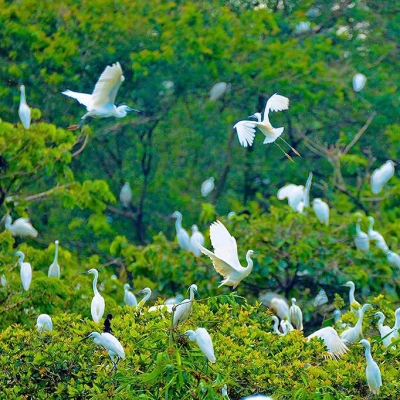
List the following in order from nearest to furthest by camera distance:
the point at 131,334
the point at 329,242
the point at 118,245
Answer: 1. the point at 131,334
2. the point at 329,242
3. the point at 118,245

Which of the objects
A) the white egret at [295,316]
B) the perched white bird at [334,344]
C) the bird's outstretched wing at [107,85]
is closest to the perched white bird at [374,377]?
the perched white bird at [334,344]

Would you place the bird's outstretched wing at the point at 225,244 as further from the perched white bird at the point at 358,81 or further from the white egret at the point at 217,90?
the perched white bird at the point at 358,81

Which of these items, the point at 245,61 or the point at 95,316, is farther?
the point at 245,61

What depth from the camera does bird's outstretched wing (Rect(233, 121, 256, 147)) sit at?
22.7 ft

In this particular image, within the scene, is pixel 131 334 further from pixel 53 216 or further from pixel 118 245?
pixel 53 216

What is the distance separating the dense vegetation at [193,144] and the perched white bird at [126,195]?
0.19 meters

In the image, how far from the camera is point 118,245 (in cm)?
1162

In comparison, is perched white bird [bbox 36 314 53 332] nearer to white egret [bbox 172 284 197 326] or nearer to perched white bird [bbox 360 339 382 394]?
white egret [bbox 172 284 197 326]

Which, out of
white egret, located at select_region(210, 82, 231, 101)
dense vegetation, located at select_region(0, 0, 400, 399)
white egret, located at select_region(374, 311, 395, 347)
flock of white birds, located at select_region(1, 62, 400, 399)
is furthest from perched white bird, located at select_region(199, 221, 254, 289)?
white egret, located at select_region(210, 82, 231, 101)

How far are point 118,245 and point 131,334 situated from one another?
5.42 metres

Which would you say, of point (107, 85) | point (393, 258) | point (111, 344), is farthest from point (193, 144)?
point (111, 344)

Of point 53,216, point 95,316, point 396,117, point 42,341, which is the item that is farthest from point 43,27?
point 42,341

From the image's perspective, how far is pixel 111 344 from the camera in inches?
232

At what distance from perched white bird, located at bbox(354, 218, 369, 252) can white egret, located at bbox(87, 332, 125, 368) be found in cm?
474
